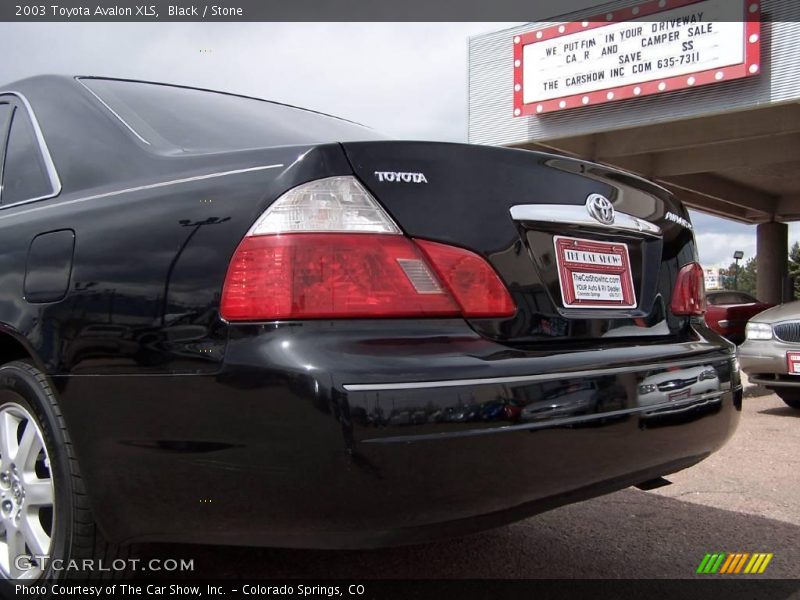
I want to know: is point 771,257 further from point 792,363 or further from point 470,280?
point 470,280

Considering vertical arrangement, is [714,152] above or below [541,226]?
above

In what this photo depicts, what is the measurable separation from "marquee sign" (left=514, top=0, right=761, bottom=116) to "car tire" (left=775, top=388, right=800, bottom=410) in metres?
6.93

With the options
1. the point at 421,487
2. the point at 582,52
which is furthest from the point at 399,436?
the point at 582,52

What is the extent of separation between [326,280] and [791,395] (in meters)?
6.16

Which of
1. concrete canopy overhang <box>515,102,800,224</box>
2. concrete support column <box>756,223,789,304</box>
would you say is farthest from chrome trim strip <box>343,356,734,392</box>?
concrete support column <box>756,223,789,304</box>

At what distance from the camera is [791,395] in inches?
257

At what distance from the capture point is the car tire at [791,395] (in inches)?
253

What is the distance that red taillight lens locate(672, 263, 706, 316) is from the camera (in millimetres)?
2332

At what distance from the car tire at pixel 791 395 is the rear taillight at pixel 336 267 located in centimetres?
571

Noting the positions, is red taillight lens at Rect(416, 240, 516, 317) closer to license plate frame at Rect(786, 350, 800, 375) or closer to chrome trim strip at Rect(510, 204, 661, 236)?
chrome trim strip at Rect(510, 204, 661, 236)

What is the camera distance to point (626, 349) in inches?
77.3

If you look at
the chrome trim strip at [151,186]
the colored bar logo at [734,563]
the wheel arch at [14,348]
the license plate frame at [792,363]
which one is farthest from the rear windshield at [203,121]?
the license plate frame at [792,363]

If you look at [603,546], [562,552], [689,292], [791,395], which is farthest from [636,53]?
[562,552]

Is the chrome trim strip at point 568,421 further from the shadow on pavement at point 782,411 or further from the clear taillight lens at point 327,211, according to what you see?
the shadow on pavement at point 782,411
